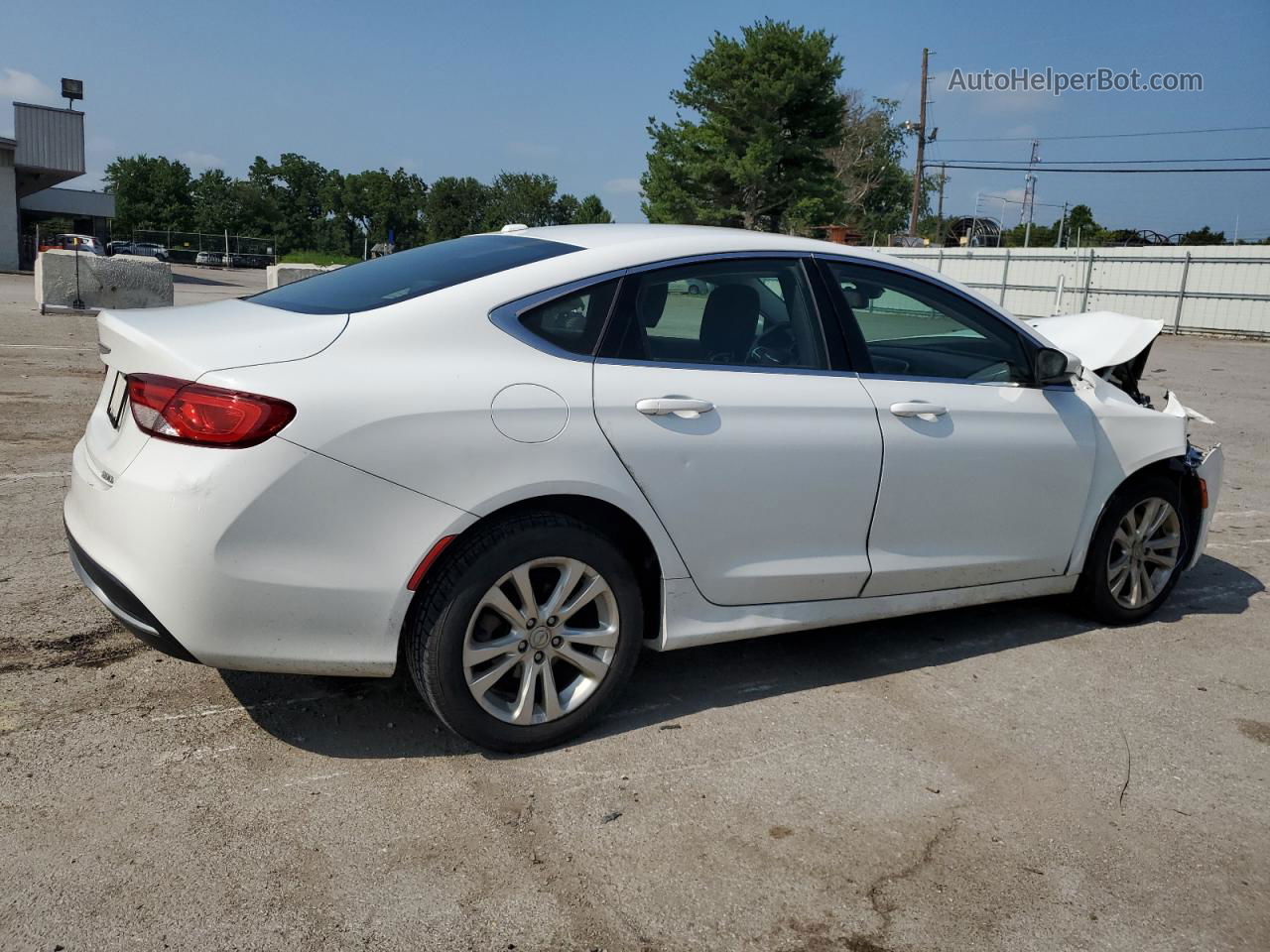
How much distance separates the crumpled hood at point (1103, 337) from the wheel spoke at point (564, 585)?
276cm

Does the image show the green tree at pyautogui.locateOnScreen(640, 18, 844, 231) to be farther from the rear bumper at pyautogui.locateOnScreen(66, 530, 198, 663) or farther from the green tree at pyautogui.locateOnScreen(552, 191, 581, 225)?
the green tree at pyautogui.locateOnScreen(552, 191, 581, 225)

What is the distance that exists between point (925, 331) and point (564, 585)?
2.12m

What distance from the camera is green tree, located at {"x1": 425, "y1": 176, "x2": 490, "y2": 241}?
111m

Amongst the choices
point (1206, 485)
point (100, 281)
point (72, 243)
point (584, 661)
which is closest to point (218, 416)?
point (584, 661)

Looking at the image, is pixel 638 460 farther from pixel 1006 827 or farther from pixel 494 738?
pixel 1006 827

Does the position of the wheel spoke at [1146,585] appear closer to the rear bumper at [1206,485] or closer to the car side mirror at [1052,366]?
the rear bumper at [1206,485]

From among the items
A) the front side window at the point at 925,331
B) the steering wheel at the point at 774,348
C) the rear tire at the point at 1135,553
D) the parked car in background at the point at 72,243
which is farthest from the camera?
the parked car in background at the point at 72,243

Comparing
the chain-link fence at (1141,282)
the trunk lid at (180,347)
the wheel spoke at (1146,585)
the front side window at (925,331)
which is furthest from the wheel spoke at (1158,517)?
the chain-link fence at (1141,282)

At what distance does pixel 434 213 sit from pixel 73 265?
9950 centimetres

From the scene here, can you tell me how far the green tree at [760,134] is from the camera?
4441cm

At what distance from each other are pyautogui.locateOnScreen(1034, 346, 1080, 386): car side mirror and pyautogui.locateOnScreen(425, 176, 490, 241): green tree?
111 m

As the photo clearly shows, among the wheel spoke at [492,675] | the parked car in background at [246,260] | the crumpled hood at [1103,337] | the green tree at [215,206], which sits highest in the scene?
the green tree at [215,206]

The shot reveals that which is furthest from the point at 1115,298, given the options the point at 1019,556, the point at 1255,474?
the point at 1019,556

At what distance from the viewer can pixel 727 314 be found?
12.1 ft
